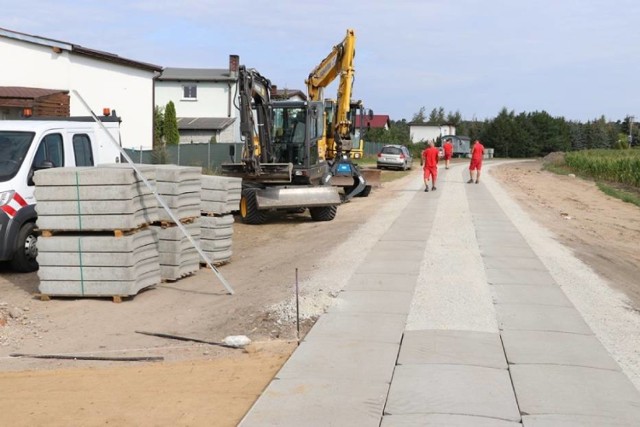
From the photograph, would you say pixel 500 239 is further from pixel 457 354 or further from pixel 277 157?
pixel 457 354

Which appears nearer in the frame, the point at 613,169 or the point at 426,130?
the point at 613,169

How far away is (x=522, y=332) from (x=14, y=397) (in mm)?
4786

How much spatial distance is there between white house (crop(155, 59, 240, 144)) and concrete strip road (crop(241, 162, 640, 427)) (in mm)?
38308

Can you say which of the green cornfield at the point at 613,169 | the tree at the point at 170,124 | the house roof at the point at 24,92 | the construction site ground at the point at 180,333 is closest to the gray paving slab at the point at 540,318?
the construction site ground at the point at 180,333

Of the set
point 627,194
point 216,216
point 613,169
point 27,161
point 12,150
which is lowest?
point 627,194

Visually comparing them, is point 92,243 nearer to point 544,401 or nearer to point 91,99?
point 544,401

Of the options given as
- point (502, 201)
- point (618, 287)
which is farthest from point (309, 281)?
point (502, 201)

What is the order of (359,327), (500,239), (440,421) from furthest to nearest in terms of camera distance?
(500,239)
(359,327)
(440,421)

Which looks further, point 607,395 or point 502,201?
point 502,201

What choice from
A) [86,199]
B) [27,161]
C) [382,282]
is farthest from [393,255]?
[27,161]

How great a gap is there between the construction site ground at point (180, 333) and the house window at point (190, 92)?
3712 cm

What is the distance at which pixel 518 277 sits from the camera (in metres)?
10.3

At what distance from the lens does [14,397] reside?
5848 millimetres

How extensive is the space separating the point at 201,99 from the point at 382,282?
42.0m
